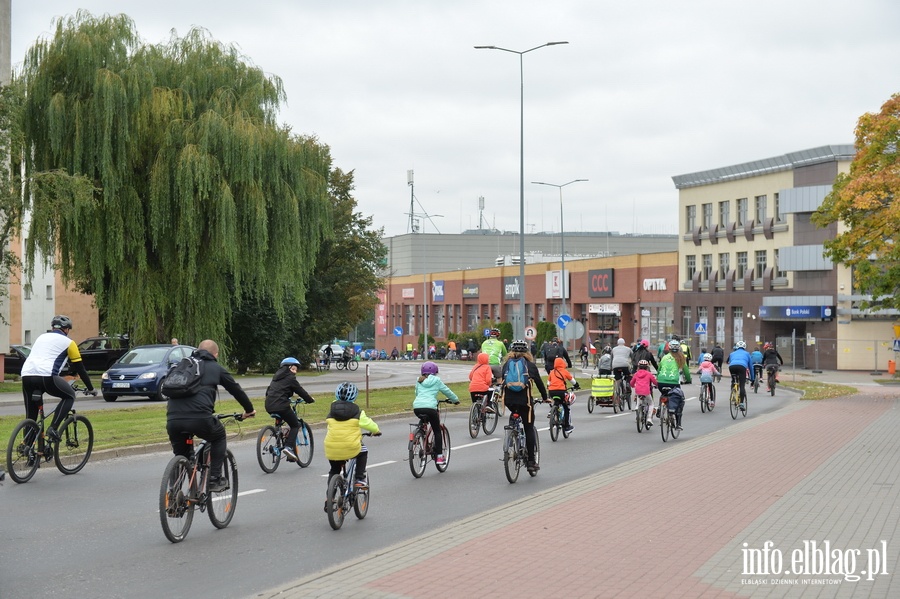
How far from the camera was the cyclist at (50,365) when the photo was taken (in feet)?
42.2

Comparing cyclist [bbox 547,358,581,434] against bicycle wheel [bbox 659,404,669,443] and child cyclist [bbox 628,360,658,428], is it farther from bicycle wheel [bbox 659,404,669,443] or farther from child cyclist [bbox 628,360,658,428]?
bicycle wheel [bbox 659,404,669,443]

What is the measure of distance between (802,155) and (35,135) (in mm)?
46190

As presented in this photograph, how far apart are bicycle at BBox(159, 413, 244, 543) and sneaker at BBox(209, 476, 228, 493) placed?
0.11ft

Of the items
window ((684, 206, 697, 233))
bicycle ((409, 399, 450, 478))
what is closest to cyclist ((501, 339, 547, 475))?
bicycle ((409, 399, 450, 478))

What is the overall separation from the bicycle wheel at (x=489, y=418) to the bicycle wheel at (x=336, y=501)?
986 cm

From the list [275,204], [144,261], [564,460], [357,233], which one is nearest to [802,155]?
[357,233]

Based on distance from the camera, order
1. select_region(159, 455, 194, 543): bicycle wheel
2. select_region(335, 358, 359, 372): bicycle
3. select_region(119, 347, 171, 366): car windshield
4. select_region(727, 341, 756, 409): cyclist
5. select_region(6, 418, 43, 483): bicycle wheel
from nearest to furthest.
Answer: select_region(159, 455, 194, 543): bicycle wheel < select_region(6, 418, 43, 483): bicycle wheel < select_region(727, 341, 756, 409): cyclist < select_region(119, 347, 171, 366): car windshield < select_region(335, 358, 359, 372): bicycle

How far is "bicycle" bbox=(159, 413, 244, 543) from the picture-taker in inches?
372

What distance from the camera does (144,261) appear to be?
33938 mm

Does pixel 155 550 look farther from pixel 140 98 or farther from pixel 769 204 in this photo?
pixel 769 204

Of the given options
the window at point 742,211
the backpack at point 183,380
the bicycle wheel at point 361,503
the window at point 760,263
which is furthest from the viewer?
the window at point 742,211

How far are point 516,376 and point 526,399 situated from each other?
1.08ft

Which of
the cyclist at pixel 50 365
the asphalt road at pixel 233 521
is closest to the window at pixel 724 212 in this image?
the asphalt road at pixel 233 521

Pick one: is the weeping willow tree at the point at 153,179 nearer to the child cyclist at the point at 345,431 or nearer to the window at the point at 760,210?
the child cyclist at the point at 345,431
